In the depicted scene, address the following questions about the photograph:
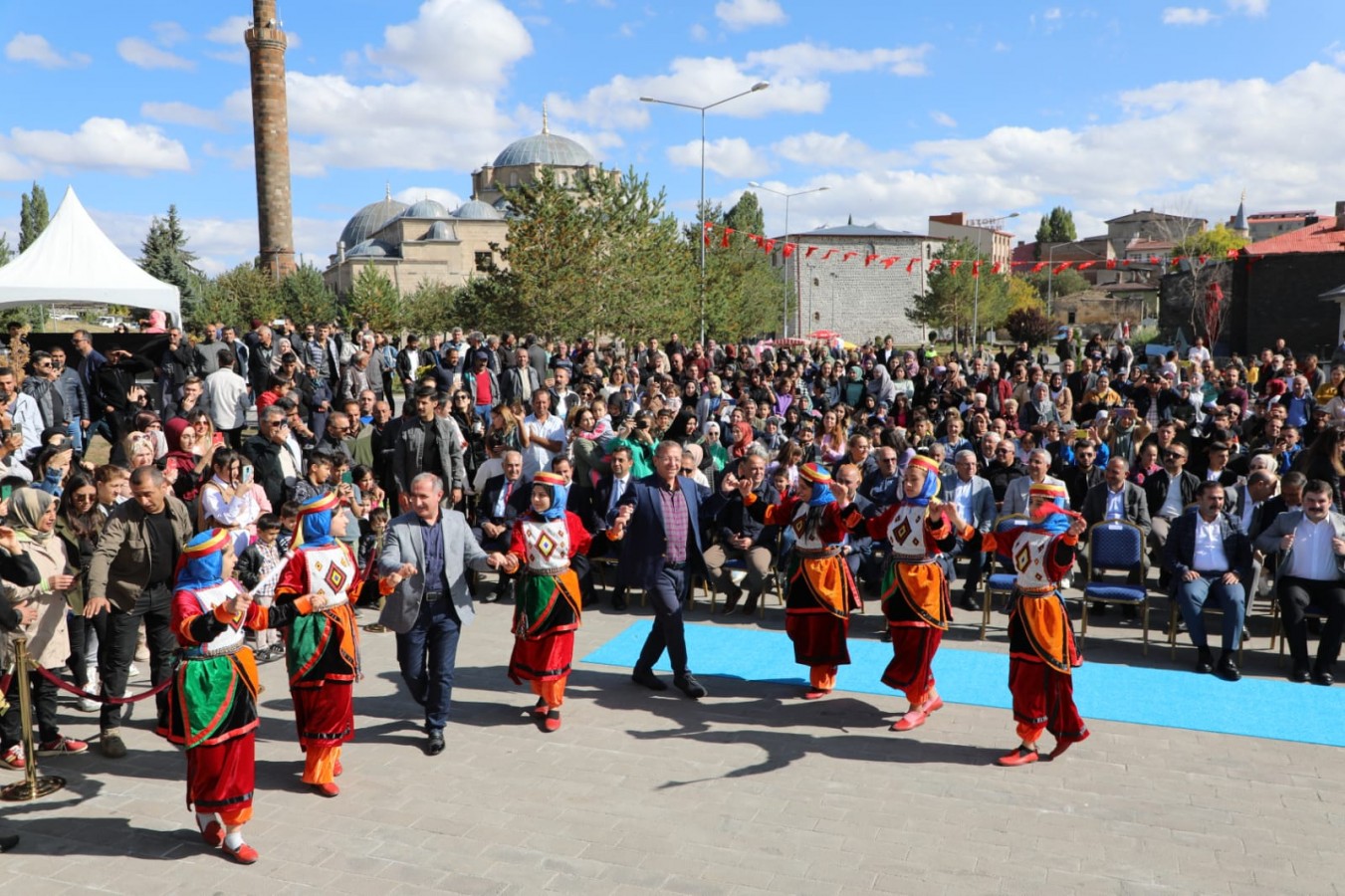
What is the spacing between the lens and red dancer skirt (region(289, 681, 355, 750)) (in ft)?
19.8

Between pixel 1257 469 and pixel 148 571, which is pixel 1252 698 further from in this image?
pixel 148 571

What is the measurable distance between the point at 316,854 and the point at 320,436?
8.45 m

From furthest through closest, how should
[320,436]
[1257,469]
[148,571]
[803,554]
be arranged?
[320,436], [1257,469], [803,554], [148,571]

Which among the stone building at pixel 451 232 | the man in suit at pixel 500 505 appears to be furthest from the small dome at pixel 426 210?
the man in suit at pixel 500 505

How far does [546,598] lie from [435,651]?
811 mm

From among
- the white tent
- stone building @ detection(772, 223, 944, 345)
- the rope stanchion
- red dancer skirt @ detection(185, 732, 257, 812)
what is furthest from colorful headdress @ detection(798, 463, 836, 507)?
stone building @ detection(772, 223, 944, 345)

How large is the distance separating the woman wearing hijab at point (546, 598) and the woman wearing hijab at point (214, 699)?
2.05m

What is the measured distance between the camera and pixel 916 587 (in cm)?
707

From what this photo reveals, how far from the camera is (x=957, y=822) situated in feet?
18.5

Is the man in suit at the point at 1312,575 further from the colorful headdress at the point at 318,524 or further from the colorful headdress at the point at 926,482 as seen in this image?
the colorful headdress at the point at 318,524

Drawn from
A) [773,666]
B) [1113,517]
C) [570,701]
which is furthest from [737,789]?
[1113,517]

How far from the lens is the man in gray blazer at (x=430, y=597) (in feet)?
21.5

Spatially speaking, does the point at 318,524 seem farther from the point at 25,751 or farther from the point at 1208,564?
the point at 1208,564

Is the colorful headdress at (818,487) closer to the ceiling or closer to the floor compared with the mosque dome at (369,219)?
closer to the floor
